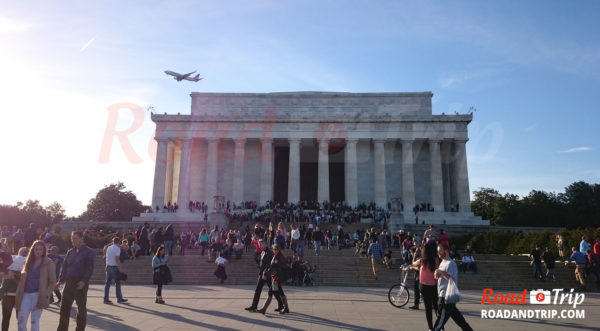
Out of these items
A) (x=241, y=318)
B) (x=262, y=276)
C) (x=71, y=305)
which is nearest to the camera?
(x=71, y=305)

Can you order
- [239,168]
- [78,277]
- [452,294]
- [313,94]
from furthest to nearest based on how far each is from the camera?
[313,94]
[239,168]
[78,277]
[452,294]

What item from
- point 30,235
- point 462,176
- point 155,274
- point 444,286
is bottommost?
point 155,274

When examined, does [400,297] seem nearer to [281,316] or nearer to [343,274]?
[281,316]

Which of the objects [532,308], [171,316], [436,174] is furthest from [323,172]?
[171,316]

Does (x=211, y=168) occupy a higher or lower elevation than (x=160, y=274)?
higher

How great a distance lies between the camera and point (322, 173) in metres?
51.2

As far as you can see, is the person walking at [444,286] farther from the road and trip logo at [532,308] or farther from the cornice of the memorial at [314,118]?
the cornice of the memorial at [314,118]

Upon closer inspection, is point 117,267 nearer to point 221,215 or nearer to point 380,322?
point 380,322

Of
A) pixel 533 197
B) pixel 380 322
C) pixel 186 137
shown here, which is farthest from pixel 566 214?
pixel 380 322

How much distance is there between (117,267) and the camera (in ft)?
47.6

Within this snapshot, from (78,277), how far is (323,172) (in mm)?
42736

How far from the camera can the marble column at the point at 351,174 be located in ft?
165

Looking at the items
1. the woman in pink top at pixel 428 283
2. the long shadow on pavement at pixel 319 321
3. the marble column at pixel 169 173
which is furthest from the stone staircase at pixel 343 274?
the marble column at pixel 169 173

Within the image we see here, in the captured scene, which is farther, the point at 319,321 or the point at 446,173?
the point at 446,173
